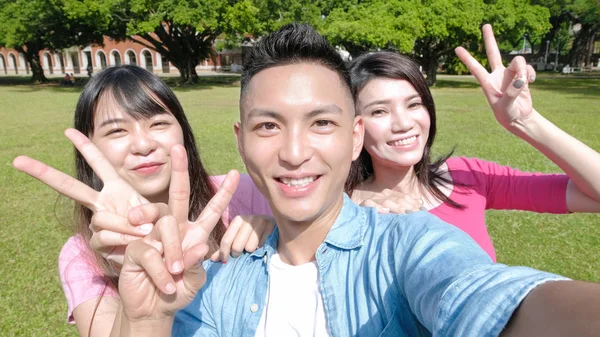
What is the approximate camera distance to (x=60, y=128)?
12281mm

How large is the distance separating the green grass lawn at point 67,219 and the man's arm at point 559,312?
2721 millimetres

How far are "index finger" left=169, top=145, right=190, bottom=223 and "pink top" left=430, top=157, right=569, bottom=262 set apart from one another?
1.34m

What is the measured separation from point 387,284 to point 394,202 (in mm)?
789

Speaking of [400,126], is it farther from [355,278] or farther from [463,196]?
[355,278]

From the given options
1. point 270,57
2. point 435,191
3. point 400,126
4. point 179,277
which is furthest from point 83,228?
point 435,191

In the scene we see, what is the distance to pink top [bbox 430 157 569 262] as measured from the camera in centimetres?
211

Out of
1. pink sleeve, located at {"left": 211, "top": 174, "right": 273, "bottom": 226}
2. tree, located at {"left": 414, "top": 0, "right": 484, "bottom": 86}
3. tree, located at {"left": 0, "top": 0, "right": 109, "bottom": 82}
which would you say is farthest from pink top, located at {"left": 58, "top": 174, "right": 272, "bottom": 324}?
tree, located at {"left": 0, "top": 0, "right": 109, "bottom": 82}

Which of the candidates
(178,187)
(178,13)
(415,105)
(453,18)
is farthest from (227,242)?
(453,18)

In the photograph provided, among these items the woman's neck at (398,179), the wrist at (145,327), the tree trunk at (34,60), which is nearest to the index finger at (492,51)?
the woman's neck at (398,179)

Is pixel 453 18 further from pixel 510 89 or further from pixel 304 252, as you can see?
pixel 304 252

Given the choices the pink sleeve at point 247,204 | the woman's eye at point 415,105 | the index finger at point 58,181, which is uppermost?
the woman's eye at point 415,105

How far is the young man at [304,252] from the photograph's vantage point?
4.18 feet

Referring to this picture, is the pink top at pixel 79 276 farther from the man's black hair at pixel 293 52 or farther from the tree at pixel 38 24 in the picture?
the tree at pixel 38 24

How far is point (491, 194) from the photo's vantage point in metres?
2.32
